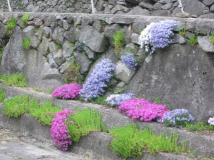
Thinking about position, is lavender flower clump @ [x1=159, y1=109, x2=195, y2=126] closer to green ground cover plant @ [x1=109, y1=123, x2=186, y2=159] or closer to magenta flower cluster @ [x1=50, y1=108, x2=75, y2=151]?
green ground cover plant @ [x1=109, y1=123, x2=186, y2=159]

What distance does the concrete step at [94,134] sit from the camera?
3.55 meters

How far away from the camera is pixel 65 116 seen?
462 centimetres

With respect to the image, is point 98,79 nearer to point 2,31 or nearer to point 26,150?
point 26,150

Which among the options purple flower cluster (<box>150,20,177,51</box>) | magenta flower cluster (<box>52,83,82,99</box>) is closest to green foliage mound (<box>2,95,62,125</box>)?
magenta flower cluster (<box>52,83,82,99</box>)

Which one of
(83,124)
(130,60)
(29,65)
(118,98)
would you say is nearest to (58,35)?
(29,65)

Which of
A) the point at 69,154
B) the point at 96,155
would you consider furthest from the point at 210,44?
the point at 69,154

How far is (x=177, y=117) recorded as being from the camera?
396cm

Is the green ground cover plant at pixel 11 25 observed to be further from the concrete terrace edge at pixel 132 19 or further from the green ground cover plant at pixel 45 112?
the green ground cover plant at pixel 45 112

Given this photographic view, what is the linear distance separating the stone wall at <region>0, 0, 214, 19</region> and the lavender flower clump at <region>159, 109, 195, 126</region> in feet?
6.59

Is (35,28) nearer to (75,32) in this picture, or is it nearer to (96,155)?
(75,32)

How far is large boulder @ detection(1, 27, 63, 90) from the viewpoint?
258 inches

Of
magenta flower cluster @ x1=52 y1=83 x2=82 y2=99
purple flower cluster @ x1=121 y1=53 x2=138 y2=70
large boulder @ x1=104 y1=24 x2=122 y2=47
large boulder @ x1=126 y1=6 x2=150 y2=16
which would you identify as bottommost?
magenta flower cluster @ x1=52 y1=83 x2=82 y2=99

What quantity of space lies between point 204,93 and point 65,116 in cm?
230

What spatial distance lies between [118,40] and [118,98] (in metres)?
1.14
